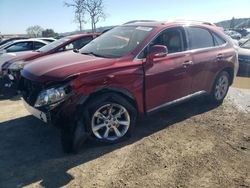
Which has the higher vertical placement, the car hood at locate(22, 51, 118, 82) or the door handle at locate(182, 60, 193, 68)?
the car hood at locate(22, 51, 118, 82)

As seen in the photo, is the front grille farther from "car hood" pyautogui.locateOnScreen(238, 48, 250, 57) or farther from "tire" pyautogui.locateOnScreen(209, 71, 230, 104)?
"car hood" pyautogui.locateOnScreen(238, 48, 250, 57)

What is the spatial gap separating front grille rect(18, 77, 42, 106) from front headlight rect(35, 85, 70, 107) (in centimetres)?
21

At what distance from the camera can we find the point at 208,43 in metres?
5.93

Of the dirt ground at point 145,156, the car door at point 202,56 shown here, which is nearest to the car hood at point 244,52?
the car door at point 202,56

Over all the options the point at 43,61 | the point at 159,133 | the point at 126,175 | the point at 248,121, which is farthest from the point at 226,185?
the point at 43,61

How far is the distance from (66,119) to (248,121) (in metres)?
3.48

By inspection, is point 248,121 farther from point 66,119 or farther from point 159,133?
point 66,119

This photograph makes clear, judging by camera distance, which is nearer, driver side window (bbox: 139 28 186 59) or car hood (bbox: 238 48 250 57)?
driver side window (bbox: 139 28 186 59)

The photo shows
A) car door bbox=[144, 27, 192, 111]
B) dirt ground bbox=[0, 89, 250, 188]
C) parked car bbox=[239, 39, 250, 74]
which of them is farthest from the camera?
parked car bbox=[239, 39, 250, 74]

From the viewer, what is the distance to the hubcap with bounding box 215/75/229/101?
6.31m

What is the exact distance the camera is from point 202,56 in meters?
5.62

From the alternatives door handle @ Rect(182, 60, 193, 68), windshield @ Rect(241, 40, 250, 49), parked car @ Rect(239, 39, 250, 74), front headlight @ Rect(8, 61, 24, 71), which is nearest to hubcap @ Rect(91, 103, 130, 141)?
door handle @ Rect(182, 60, 193, 68)

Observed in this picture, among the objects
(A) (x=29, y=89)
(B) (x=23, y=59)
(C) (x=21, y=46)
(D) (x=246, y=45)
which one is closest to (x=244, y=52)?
(D) (x=246, y=45)

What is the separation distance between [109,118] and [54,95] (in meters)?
0.91
